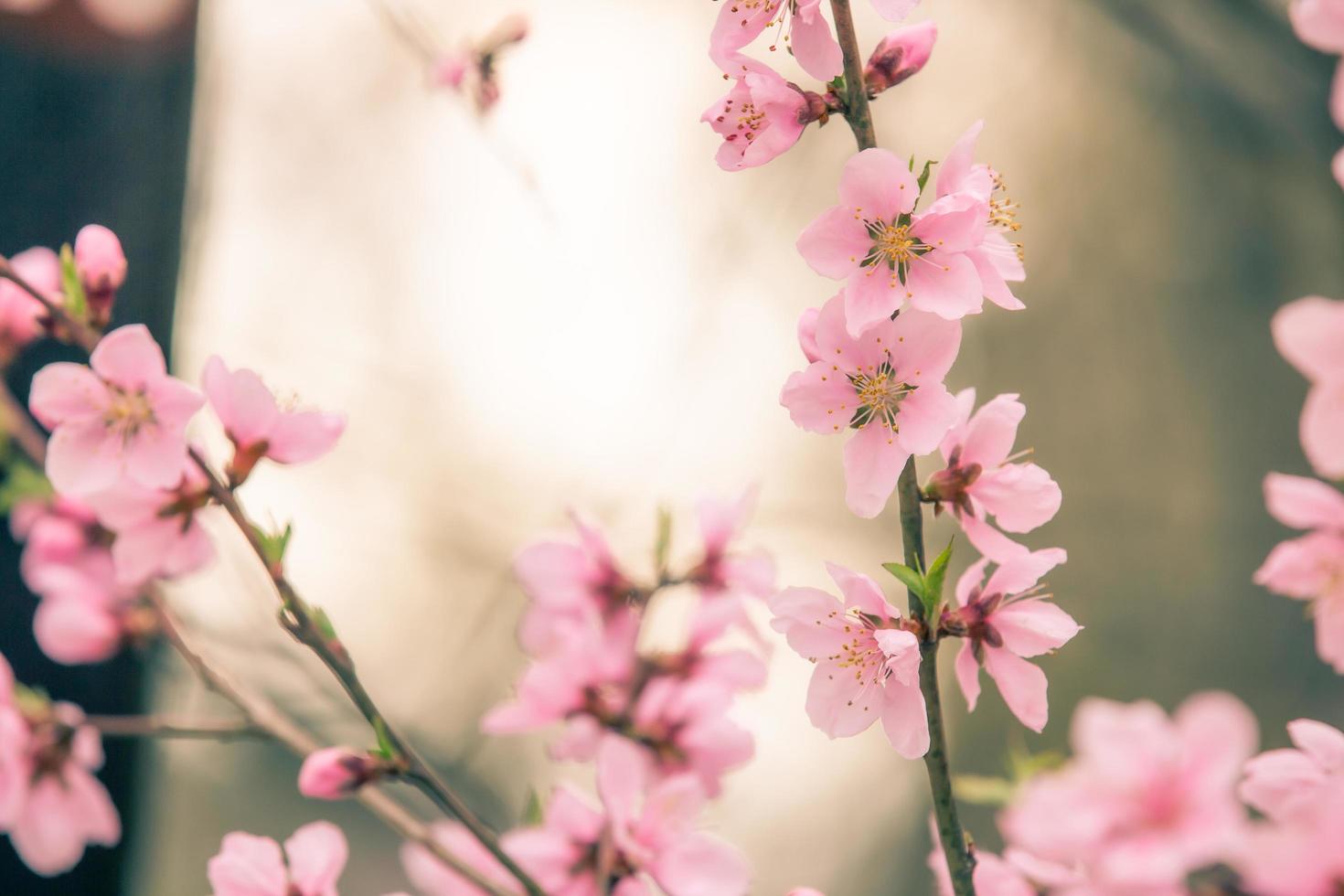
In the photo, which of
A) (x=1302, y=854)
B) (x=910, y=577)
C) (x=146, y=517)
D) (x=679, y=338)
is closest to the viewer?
(x=1302, y=854)

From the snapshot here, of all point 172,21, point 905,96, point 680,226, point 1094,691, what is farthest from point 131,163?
point 1094,691

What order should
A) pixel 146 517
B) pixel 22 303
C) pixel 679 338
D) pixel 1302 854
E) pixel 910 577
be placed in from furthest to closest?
pixel 679 338 → pixel 22 303 → pixel 146 517 → pixel 910 577 → pixel 1302 854

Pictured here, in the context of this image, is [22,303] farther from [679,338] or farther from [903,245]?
[679,338]

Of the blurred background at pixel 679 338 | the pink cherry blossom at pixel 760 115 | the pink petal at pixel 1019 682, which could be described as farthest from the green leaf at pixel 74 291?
the blurred background at pixel 679 338

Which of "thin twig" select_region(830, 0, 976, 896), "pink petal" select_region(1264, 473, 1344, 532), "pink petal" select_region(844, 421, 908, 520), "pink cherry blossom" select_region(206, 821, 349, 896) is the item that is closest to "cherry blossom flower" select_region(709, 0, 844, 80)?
"thin twig" select_region(830, 0, 976, 896)

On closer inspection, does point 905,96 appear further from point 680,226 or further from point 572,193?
point 572,193

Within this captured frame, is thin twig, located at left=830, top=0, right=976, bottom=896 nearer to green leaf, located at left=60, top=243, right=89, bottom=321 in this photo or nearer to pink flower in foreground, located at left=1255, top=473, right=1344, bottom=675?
pink flower in foreground, located at left=1255, top=473, right=1344, bottom=675

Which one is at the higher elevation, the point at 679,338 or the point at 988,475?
the point at 988,475

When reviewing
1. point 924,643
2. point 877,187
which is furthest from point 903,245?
point 924,643
